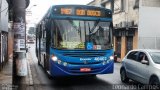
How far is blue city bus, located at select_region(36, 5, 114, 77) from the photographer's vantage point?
12.3m

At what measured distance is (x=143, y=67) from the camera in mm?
11367

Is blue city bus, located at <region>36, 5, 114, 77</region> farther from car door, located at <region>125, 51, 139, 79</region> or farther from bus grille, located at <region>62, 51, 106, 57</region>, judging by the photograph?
car door, located at <region>125, 51, 139, 79</region>

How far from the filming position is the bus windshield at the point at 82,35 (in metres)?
12.3

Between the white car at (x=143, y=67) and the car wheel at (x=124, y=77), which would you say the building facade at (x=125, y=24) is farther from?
the white car at (x=143, y=67)

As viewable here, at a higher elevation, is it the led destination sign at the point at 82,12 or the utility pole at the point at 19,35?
the led destination sign at the point at 82,12

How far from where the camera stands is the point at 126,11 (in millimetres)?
31062

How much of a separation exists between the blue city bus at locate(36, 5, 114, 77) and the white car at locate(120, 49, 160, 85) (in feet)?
2.53

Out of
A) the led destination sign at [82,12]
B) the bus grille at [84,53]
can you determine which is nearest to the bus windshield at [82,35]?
the bus grille at [84,53]

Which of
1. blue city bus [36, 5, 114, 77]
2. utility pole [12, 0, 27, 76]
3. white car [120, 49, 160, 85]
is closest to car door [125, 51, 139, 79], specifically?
white car [120, 49, 160, 85]

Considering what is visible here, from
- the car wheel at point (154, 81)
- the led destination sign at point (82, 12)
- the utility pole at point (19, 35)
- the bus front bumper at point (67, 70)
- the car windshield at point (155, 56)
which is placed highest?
the led destination sign at point (82, 12)

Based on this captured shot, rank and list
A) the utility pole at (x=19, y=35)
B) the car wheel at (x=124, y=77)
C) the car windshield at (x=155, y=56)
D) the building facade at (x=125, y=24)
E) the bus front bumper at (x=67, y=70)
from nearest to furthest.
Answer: the utility pole at (x=19, y=35)
the car windshield at (x=155, y=56)
the bus front bumper at (x=67, y=70)
the car wheel at (x=124, y=77)
the building facade at (x=125, y=24)

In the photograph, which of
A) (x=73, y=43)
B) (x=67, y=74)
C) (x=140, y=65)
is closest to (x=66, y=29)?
(x=73, y=43)

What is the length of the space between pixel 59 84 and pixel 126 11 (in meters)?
19.1

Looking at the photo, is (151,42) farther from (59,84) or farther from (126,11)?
(59,84)
